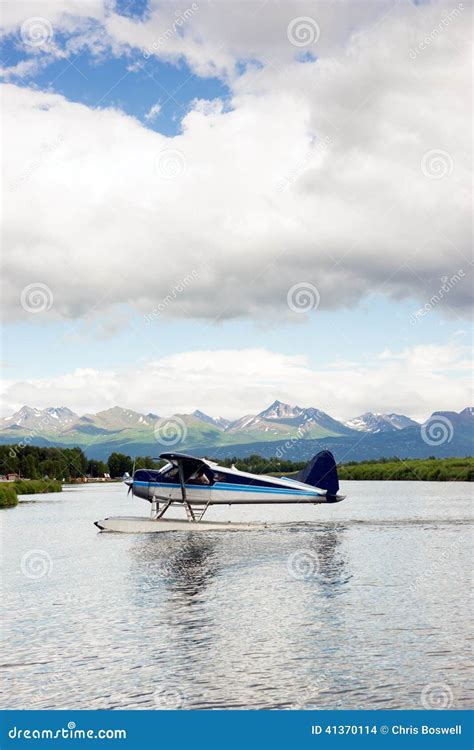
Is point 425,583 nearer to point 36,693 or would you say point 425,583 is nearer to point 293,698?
point 293,698

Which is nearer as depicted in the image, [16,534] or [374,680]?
[374,680]

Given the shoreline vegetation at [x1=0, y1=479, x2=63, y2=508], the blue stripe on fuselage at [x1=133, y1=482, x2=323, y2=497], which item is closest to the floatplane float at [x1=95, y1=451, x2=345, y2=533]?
the blue stripe on fuselage at [x1=133, y1=482, x2=323, y2=497]

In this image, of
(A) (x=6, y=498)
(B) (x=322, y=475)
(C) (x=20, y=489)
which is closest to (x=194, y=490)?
(B) (x=322, y=475)

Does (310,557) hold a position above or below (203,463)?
below

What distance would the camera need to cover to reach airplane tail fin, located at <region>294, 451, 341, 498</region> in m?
42.8

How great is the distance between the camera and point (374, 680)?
13211 millimetres

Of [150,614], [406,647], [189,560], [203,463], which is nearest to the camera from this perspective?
[406,647]

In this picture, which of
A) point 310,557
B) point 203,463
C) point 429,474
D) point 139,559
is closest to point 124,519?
point 203,463

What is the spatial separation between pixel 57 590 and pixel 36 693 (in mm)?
10365

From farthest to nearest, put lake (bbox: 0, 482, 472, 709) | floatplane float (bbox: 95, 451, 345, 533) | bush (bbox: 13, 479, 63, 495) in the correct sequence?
bush (bbox: 13, 479, 63, 495) → floatplane float (bbox: 95, 451, 345, 533) → lake (bbox: 0, 482, 472, 709)

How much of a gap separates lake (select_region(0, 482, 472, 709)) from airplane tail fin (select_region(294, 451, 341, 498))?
351 inches

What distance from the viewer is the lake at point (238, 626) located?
1282 cm

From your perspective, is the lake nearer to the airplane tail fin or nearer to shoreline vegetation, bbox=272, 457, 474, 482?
the airplane tail fin
